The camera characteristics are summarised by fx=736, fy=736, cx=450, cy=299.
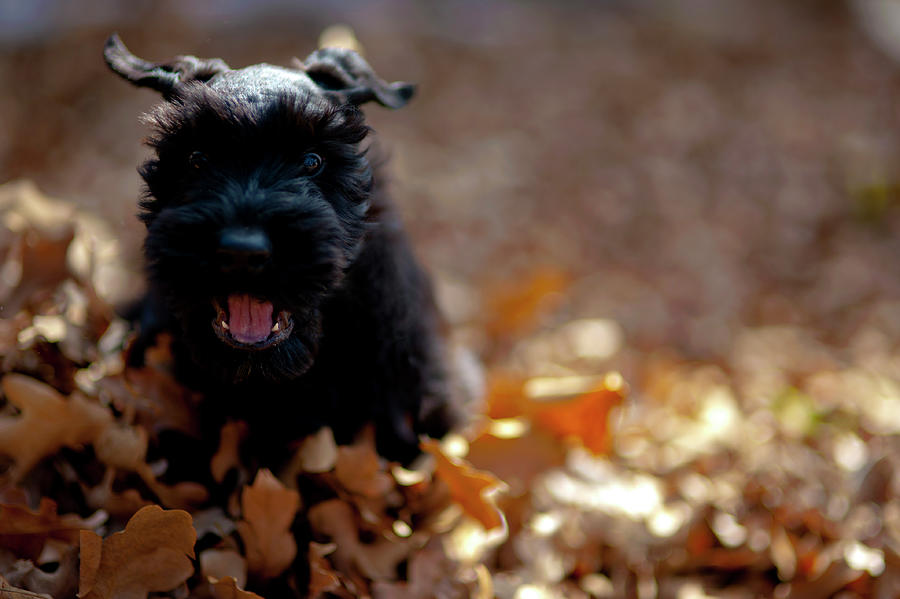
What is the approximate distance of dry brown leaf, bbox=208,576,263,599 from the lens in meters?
1.83

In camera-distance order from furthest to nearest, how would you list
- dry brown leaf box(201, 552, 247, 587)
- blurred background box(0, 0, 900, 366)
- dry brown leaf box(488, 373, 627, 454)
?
blurred background box(0, 0, 900, 366)
dry brown leaf box(488, 373, 627, 454)
dry brown leaf box(201, 552, 247, 587)

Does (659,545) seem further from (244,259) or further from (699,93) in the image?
(699,93)

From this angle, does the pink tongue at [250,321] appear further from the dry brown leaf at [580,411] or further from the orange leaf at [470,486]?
the dry brown leaf at [580,411]

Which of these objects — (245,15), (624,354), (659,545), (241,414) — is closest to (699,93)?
(624,354)

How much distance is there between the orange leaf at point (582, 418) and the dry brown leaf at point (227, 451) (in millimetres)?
1098

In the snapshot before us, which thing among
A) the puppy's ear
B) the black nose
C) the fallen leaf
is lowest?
the fallen leaf

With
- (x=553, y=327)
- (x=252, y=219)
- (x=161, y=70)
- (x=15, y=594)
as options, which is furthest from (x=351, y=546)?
(x=553, y=327)

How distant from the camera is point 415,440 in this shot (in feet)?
7.97

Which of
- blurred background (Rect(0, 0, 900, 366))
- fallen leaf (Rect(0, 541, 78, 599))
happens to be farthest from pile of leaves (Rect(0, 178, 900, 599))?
blurred background (Rect(0, 0, 900, 366))

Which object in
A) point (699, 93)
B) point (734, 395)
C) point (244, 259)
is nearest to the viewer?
point (244, 259)

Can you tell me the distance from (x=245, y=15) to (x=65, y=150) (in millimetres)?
2120

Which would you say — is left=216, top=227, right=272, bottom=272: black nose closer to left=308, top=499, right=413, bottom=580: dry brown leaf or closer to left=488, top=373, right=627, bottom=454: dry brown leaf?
left=308, top=499, right=413, bottom=580: dry brown leaf

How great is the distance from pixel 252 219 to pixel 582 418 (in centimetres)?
147

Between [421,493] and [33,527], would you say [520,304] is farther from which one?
[33,527]
